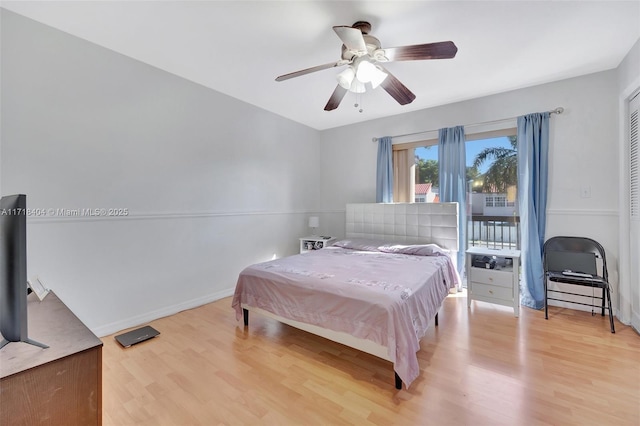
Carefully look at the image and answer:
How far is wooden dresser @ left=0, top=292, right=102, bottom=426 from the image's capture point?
0.81m

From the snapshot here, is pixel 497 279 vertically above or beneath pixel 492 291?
above

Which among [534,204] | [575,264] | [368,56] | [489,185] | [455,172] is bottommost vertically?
[575,264]

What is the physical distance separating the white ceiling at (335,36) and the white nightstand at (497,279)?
7.03ft

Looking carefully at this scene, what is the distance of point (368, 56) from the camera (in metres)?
2.31

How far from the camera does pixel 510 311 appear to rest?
3201mm

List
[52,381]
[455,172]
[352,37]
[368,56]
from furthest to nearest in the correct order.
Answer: [455,172] → [368,56] → [352,37] → [52,381]

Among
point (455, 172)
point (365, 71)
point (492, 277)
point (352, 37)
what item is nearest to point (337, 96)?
point (365, 71)

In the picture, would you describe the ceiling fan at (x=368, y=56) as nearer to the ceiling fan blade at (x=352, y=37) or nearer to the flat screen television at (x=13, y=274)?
the ceiling fan blade at (x=352, y=37)

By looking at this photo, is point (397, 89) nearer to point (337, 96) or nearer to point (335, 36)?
point (337, 96)

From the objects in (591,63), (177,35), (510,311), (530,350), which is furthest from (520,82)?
(177,35)

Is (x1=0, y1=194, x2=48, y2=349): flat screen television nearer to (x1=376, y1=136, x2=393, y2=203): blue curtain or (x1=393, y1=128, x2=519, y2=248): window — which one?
(x1=376, y1=136, x2=393, y2=203): blue curtain

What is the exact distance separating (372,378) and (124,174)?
306 cm

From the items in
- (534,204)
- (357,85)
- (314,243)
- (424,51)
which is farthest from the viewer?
(314,243)

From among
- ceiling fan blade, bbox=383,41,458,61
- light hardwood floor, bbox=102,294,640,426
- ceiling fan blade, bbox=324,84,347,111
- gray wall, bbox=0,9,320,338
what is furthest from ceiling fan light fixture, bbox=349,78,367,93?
light hardwood floor, bbox=102,294,640,426
